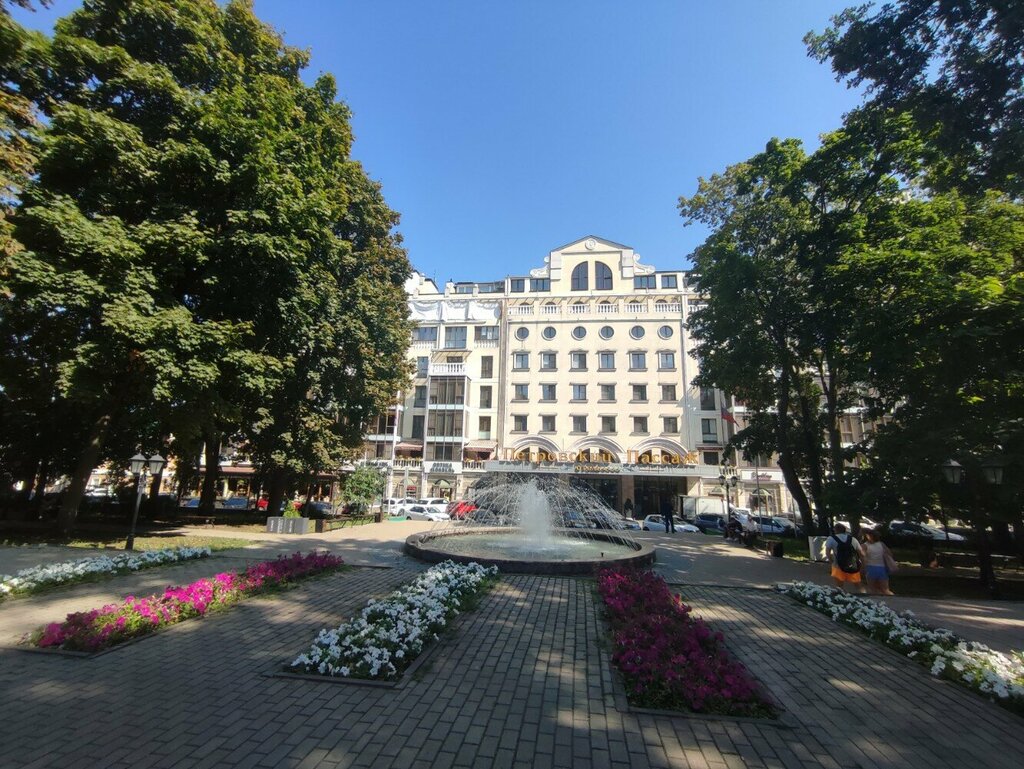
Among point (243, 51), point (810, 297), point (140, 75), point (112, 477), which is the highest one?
point (243, 51)

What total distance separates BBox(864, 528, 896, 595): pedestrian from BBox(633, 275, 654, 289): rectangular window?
37.1 metres

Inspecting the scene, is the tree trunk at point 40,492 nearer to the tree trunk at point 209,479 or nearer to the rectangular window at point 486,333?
the tree trunk at point 209,479

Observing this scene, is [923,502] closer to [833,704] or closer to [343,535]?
[833,704]

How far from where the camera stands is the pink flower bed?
20.3ft

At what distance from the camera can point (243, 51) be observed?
63.9 feet

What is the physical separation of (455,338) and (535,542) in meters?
31.5

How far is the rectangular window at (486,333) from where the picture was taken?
154ft

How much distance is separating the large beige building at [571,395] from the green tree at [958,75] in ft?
91.5

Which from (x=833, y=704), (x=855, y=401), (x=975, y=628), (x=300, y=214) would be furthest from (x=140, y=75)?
(x=855, y=401)

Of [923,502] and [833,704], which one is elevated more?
[923,502]

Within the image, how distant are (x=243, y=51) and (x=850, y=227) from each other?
24089 millimetres

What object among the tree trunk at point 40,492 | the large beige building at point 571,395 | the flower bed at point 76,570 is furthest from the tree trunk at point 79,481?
the large beige building at point 571,395

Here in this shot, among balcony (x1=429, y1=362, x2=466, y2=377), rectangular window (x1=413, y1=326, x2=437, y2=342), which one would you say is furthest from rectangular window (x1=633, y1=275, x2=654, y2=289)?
rectangular window (x1=413, y1=326, x2=437, y2=342)

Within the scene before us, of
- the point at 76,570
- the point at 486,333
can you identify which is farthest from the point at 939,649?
the point at 486,333
